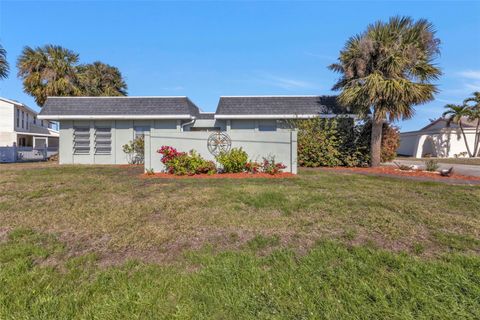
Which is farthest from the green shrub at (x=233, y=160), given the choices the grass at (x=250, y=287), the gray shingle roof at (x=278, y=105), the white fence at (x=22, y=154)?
the white fence at (x=22, y=154)

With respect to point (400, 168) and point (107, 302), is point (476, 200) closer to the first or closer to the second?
point (400, 168)

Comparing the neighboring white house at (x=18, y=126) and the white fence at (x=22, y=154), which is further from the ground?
the neighboring white house at (x=18, y=126)

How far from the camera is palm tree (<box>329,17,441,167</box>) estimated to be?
1079cm

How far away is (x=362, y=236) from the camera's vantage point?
3824 millimetres

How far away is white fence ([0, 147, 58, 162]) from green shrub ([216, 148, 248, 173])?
1878 centimetres

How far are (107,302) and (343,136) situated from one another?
41.8 feet

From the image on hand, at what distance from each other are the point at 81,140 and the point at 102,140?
1295mm

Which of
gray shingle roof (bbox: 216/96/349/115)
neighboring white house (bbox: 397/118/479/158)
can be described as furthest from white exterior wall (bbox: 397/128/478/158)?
gray shingle roof (bbox: 216/96/349/115)

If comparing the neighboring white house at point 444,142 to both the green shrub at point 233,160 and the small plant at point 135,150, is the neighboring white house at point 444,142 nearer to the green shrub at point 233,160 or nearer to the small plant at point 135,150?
the green shrub at point 233,160

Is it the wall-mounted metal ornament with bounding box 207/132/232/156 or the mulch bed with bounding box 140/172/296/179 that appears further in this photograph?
the wall-mounted metal ornament with bounding box 207/132/232/156

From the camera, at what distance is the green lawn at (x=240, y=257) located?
228cm

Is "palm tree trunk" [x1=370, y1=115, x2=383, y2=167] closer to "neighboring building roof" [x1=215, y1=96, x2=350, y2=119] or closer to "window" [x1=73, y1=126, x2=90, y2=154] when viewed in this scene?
"neighboring building roof" [x1=215, y1=96, x2=350, y2=119]

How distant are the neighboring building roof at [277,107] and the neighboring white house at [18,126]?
22537mm

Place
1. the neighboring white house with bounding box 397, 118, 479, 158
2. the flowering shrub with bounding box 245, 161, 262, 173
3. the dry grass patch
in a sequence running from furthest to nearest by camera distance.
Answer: the neighboring white house with bounding box 397, 118, 479, 158 < the flowering shrub with bounding box 245, 161, 262, 173 < the dry grass patch
